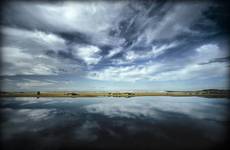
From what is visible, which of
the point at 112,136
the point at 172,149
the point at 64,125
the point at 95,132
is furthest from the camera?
the point at 64,125

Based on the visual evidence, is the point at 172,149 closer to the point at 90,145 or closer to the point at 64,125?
the point at 90,145

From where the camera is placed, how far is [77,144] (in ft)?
19.5

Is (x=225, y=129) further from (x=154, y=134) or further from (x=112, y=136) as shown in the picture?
(x=112, y=136)

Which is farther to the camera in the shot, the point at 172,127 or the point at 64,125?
the point at 64,125

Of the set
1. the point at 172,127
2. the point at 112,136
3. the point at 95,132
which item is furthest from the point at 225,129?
the point at 95,132

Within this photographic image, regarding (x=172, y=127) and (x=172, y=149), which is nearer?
(x=172, y=149)

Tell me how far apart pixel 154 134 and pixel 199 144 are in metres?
1.88

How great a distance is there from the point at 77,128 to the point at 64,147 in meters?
2.63

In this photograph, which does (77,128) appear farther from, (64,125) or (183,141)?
(183,141)

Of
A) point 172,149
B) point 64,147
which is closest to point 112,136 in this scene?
point 64,147

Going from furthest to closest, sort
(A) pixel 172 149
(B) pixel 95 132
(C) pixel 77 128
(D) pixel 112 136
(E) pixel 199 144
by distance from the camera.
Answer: (C) pixel 77 128 < (B) pixel 95 132 < (D) pixel 112 136 < (E) pixel 199 144 < (A) pixel 172 149

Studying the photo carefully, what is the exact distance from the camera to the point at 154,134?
23.2 feet

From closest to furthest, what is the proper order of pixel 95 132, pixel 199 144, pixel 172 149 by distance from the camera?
pixel 172 149 → pixel 199 144 → pixel 95 132

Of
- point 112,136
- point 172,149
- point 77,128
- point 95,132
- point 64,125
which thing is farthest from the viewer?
point 64,125
